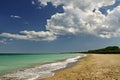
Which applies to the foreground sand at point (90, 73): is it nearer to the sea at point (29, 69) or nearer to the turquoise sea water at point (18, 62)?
the sea at point (29, 69)

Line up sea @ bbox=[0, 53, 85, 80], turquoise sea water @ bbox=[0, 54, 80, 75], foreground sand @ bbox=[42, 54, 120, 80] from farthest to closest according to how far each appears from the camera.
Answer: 1. turquoise sea water @ bbox=[0, 54, 80, 75]
2. sea @ bbox=[0, 53, 85, 80]
3. foreground sand @ bbox=[42, 54, 120, 80]

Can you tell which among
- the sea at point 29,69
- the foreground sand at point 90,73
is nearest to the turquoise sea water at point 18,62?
the sea at point 29,69

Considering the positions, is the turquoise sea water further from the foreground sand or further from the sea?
the foreground sand

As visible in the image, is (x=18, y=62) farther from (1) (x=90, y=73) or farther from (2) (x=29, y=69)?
(1) (x=90, y=73)

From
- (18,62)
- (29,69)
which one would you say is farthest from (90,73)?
(18,62)

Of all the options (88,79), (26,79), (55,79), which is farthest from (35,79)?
(88,79)

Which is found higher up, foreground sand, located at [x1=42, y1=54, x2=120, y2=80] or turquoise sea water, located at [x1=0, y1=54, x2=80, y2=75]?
turquoise sea water, located at [x1=0, y1=54, x2=80, y2=75]

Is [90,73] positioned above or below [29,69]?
below

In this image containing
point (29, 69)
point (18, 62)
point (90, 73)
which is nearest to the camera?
point (90, 73)

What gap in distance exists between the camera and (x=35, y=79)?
1567 cm

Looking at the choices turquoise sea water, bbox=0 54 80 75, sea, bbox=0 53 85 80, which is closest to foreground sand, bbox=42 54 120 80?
sea, bbox=0 53 85 80

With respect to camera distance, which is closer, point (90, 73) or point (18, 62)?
point (90, 73)

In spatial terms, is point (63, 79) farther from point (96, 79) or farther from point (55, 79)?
point (96, 79)

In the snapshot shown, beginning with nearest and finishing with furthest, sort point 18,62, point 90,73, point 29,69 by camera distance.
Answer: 1. point 90,73
2. point 29,69
3. point 18,62
